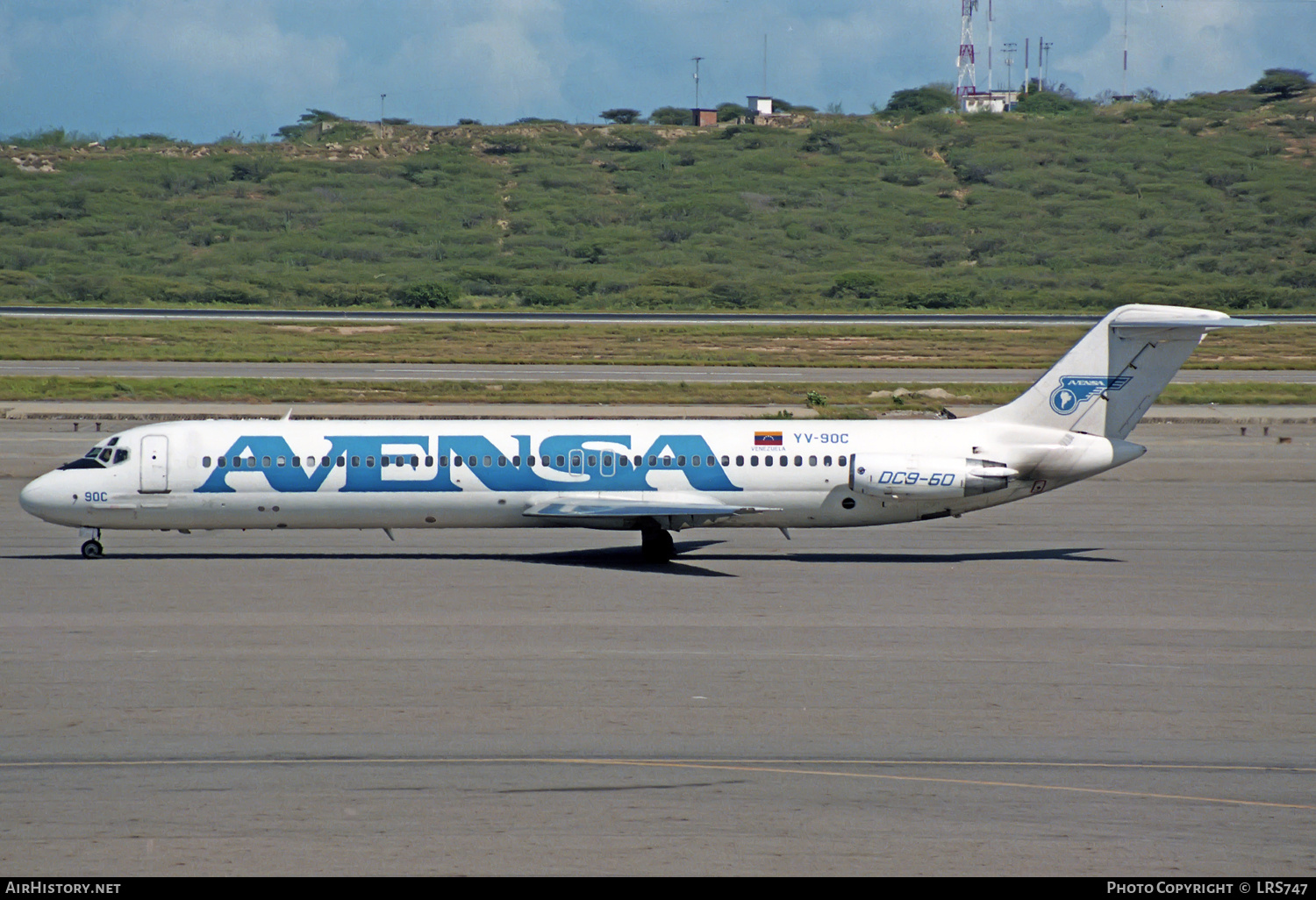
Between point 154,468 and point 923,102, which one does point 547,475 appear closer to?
point 154,468

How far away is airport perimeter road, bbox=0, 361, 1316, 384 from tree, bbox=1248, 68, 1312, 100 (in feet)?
423

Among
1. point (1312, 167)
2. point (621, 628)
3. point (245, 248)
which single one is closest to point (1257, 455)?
point (621, 628)

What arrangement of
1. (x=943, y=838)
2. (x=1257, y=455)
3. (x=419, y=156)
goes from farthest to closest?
(x=419, y=156), (x=1257, y=455), (x=943, y=838)

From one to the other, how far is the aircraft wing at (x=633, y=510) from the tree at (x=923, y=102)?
6811 inches

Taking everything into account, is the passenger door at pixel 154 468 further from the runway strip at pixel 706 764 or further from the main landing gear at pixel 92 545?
the runway strip at pixel 706 764

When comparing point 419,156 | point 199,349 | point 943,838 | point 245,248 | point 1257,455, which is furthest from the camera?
point 419,156

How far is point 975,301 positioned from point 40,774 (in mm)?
96878

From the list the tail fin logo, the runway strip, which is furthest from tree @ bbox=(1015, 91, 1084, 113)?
the runway strip

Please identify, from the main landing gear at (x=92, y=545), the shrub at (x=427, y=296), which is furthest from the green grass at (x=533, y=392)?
the shrub at (x=427, y=296)

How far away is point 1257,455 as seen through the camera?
43312 millimetres

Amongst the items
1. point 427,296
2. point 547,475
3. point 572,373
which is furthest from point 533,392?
point 427,296

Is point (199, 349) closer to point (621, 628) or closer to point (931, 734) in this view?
point (621, 628)

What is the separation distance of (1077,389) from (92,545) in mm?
20391

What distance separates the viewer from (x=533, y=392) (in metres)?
55.2
